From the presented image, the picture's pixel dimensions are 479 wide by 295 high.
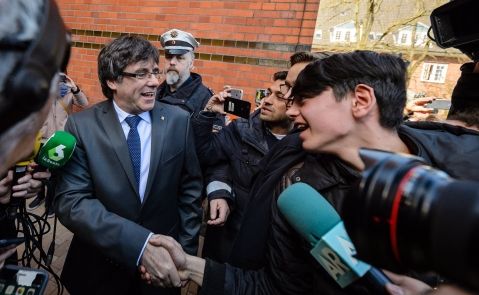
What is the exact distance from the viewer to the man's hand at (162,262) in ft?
4.89

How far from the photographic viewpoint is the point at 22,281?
1446 mm

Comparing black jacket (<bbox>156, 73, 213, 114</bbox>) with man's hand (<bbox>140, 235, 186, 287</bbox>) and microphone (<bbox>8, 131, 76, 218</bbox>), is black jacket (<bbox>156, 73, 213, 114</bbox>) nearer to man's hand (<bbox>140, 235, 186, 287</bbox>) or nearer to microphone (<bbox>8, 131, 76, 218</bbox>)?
microphone (<bbox>8, 131, 76, 218</bbox>)

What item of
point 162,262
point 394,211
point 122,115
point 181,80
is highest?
point 181,80

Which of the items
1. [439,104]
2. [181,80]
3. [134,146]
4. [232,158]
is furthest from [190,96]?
[439,104]

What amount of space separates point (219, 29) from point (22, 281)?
4.11 m

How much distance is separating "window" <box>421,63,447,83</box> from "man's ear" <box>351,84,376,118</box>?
13.6 m

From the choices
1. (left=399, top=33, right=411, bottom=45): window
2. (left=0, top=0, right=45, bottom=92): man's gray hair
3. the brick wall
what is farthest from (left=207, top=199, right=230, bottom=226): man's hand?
(left=399, top=33, right=411, bottom=45): window

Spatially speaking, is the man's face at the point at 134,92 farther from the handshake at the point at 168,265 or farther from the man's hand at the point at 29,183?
the handshake at the point at 168,265

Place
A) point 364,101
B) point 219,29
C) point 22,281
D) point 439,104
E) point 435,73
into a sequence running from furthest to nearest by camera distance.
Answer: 1. point 435,73
2. point 219,29
3. point 439,104
4. point 22,281
5. point 364,101

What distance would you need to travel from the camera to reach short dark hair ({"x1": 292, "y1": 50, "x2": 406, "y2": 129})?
52.3 inches

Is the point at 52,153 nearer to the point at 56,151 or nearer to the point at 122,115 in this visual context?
the point at 56,151

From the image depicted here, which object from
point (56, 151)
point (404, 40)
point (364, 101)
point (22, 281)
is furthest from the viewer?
point (404, 40)

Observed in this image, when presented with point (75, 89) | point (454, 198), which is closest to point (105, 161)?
point (454, 198)

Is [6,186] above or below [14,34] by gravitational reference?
below
